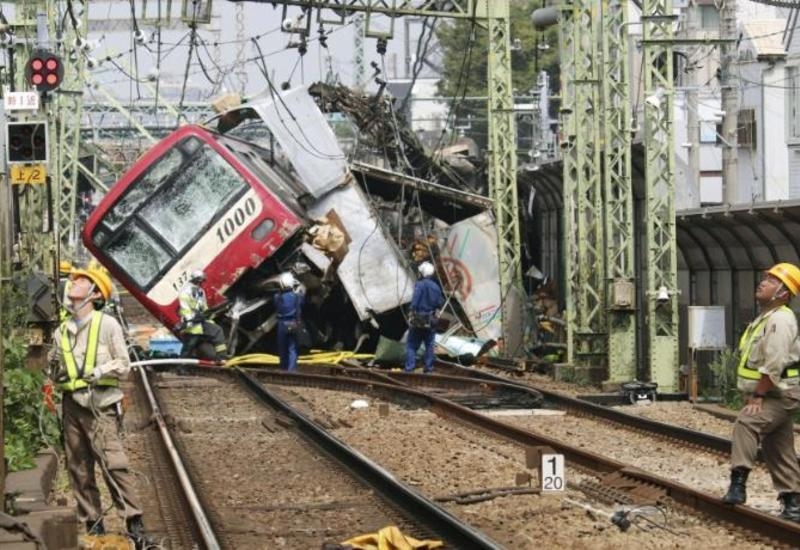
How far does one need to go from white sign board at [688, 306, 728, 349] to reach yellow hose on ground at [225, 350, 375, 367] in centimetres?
839

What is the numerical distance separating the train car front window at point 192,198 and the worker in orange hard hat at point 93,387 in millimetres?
19388

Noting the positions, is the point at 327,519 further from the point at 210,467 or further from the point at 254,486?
the point at 210,467

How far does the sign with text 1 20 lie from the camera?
1292 cm

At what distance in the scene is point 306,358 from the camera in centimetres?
3166

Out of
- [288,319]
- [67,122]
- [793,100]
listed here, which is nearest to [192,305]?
[288,319]

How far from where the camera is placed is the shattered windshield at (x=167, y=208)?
3058 cm

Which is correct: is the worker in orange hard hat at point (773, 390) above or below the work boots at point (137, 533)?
above

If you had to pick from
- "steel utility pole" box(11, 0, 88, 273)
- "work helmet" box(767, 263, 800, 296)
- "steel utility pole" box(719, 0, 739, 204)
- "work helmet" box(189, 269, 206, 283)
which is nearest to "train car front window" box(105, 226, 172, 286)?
"steel utility pole" box(11, 0, 88, 273)

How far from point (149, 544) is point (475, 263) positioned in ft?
76.7

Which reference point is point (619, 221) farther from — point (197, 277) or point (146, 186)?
point (146, 186)

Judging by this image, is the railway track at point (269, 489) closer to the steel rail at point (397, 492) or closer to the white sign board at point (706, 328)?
the steel rail at point (397, 492)

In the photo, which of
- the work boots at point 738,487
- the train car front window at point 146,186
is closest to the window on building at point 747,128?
the train car front window at point 146,186

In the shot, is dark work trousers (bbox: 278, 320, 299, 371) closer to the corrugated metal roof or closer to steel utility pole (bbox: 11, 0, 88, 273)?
steel utility pole (bbox: 11, 0, 88, 273)

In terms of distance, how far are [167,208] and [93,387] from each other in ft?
65.3
